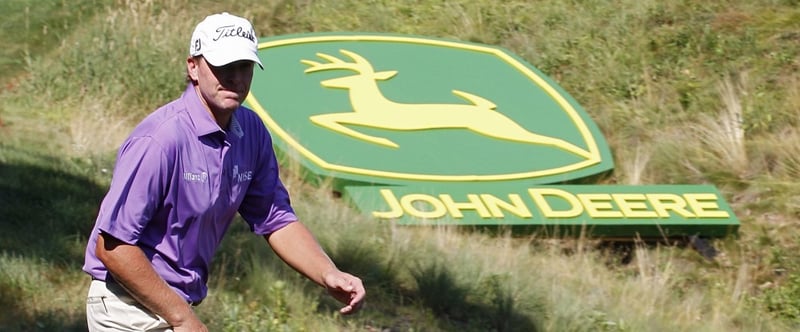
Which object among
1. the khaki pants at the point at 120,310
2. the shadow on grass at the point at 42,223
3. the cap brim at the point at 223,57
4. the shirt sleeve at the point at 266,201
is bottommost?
the shadow on grass at the point at 42,223

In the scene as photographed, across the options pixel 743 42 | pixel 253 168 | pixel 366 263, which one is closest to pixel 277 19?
pixel 743 42

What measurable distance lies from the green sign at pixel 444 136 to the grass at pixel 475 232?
24 centimetres

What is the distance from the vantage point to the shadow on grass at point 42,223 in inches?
269

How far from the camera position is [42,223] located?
A: 26.7ft

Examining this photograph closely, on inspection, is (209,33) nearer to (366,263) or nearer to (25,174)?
(366,263)

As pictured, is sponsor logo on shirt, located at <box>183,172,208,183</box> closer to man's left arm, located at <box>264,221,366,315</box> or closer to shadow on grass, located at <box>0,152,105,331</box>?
man's left arm, located at <box>264,221,366,315</box>

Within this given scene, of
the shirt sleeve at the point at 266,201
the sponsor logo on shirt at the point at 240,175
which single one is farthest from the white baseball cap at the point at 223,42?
the shirt sleeve at the point at 266,201

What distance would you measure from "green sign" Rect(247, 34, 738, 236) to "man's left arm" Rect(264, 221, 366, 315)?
4650 mm

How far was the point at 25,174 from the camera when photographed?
29.6 ft

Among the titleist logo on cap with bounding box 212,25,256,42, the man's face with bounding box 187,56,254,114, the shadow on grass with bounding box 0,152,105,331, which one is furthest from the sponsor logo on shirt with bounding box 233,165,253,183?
the shadow on grass with bounding box 0,152,105,331

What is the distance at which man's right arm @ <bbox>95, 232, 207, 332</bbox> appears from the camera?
380cm

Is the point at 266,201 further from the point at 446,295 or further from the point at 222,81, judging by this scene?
the point at 446,295

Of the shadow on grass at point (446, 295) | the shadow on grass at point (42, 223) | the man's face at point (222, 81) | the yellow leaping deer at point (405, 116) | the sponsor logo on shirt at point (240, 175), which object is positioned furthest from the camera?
the yellow leaping deer at point (405, 116)

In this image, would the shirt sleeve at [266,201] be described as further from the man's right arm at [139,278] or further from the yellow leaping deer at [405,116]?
the yellow leaping deer at [405,116]
